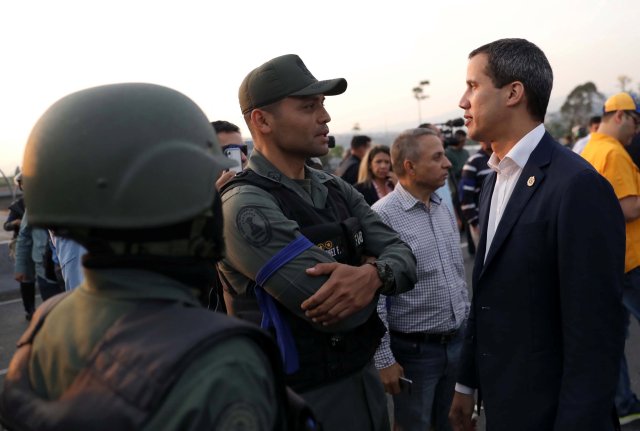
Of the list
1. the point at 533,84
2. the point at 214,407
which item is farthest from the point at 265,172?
the point at 214,407

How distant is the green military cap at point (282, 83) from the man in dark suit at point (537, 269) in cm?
56

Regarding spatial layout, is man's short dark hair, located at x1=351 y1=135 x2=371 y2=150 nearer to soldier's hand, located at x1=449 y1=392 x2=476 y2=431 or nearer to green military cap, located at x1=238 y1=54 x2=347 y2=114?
green military cap, located at x1=238 y1=54 x2=347 y2=114

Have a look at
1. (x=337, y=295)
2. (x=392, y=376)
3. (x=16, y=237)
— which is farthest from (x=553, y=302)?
(x=16, y=237)

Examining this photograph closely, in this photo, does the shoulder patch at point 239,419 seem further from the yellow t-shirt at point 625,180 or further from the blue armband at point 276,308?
the yellow t-shirt at point 625,180

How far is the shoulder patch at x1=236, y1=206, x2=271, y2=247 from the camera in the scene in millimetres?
1915

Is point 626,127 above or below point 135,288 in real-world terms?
below

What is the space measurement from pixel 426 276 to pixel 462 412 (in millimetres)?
822

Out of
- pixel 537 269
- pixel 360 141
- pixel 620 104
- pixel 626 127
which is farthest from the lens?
pixel 360 141

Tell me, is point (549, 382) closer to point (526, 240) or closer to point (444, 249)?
point (526, 240)

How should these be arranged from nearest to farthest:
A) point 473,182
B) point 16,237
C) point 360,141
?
point 16,237, point 473,182, point 360,141

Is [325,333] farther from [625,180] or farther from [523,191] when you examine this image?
[625,180]

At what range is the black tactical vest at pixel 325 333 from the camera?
1.97 m

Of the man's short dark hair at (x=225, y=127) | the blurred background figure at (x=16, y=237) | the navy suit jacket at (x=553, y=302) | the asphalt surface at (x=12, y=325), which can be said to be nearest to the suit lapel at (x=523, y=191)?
the navy suit jacket at (x=553, y=302)

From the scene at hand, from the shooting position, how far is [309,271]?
1.87 meters
